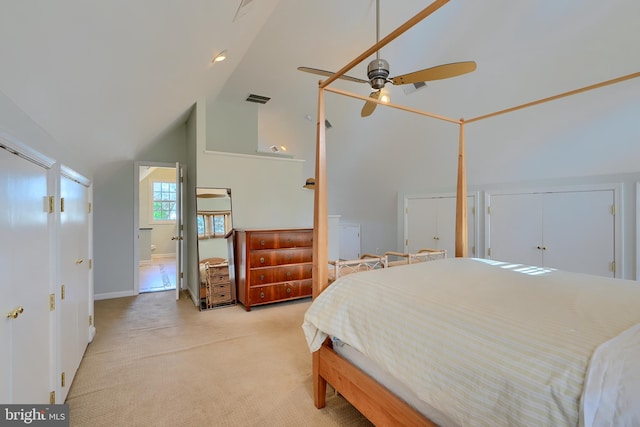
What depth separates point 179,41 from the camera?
2217 millimetres

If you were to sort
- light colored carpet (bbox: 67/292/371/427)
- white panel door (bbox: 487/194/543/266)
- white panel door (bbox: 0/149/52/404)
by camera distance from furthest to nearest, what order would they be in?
white panel door (bbox: 487/194/543/266)
light colored carpet (bbox: 67/292/371/427)
white panel door (bbox: 0/149/52/404)

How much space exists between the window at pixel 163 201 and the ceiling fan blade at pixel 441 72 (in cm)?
830

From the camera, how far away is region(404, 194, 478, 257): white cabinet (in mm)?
4734

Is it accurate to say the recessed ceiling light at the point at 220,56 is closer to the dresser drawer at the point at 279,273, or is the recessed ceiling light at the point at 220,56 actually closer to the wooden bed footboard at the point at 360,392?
the dresser drawer at the point at 279,273

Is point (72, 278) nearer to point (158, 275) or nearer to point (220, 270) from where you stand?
point (220, 270)

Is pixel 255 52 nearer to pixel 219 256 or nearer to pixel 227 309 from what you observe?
pixel 219 256

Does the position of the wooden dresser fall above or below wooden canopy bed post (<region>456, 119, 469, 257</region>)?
below

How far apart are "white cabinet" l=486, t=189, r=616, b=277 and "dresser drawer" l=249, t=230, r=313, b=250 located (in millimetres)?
2882

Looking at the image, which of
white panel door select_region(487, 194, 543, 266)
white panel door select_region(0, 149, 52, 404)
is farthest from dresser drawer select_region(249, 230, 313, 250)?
white panel door select_region(487, 194, 543, 266)

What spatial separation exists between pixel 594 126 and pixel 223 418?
449 cm

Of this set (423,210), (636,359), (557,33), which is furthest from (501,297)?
(423,210)

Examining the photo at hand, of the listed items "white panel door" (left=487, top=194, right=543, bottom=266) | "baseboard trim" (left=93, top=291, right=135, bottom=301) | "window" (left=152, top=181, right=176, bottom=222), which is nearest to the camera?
"white panel door" (left=487, top=194, right=543, bottom=266)

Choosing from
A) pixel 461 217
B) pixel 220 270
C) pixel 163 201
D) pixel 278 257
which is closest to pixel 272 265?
pixel 278 257

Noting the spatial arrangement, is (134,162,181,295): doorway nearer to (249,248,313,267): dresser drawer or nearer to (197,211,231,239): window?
(197,211,231,239): window
